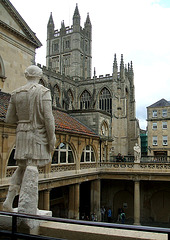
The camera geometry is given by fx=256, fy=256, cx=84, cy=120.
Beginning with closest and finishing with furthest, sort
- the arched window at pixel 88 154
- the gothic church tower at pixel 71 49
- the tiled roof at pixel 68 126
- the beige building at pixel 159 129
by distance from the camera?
the tiled roof at pixel 68 126
the arched window at pixel 88 154
the beige building at pixel 159 129
the gothic church tower at pixel 71 49

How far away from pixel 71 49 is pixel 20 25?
55.6 m

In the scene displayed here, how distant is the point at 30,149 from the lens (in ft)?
14.3

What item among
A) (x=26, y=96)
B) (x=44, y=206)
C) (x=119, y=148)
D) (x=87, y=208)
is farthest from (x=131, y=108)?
(x=26, y=96)

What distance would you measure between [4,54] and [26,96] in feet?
54.1

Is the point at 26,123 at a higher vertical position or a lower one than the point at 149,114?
lower

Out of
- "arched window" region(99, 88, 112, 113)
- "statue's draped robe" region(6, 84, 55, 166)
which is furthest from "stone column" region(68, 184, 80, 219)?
"arched window" region(99, 88, 112, 113)

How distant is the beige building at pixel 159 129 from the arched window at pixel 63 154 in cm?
2678

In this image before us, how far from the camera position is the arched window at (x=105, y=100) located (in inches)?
2026

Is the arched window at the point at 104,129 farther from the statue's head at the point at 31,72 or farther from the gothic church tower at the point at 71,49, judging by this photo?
the gothic church tower at the point at 71,49

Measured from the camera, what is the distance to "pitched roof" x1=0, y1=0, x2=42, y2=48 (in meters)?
19.2

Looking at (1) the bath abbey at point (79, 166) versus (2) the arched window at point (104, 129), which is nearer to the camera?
(1) the bath abbey at point (79, 166)

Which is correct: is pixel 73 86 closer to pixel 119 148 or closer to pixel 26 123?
pixel 119 148

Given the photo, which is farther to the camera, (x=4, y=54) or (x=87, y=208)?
(x=87, y=208)

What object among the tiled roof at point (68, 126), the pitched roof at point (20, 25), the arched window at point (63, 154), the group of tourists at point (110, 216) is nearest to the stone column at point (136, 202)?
the group of tourists at point (110, 216)
